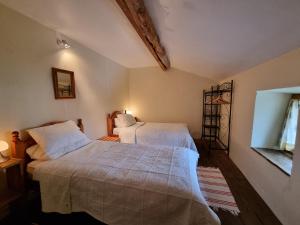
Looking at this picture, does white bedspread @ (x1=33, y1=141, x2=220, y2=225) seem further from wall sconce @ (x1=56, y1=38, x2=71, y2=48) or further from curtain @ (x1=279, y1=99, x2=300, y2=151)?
wall sconce @ (x1=56, y1=38, x2=71, y2=48)

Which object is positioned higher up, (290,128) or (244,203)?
(290,128)

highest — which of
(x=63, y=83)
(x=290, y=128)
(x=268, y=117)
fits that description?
(x=63, y=83)

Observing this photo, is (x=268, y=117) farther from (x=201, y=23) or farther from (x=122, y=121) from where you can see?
(x=122, y=121)

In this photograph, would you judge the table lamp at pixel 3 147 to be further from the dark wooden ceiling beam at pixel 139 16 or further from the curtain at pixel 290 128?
the curtain at pixel 290 128

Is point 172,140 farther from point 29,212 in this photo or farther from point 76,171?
point 29,212

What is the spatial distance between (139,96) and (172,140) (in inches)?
89.1

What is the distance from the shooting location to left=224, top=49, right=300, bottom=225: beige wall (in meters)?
1.43

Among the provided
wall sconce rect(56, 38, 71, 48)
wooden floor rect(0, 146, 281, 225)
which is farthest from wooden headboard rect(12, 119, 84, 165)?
wall sconce rect(56, 38, 71, 48)

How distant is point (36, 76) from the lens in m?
1.98

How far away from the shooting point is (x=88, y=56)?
290 cm

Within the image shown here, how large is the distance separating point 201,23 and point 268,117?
5.49 ft

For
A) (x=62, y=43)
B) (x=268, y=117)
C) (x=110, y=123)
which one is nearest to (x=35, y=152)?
(x=62, y=43)

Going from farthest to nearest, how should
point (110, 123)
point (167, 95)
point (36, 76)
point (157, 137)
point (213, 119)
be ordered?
point (167, 95), point (213, 119), point (110, 123), point (157, 137), point (36, 76)

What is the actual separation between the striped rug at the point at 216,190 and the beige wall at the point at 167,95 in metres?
2.06
